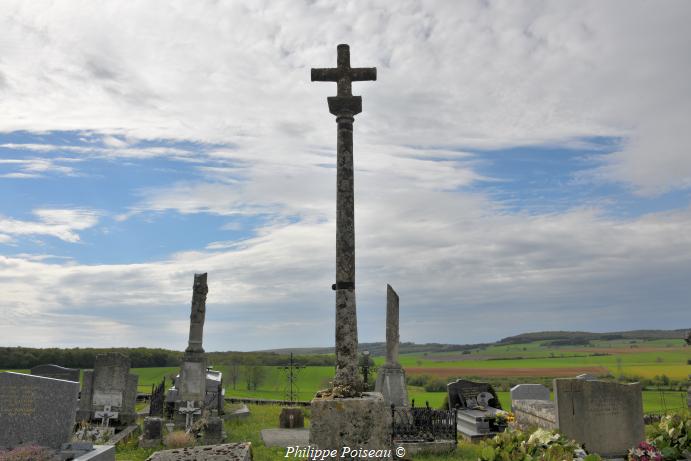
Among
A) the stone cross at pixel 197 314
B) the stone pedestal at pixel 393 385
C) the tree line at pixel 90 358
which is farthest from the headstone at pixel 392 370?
the tree line at pixel 90 358

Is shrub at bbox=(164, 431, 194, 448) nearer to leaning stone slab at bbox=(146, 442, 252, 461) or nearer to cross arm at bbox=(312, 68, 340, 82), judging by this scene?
leaning stone slab at bbox=(146, 442, 252, 461)

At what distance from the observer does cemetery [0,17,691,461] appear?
245 inches

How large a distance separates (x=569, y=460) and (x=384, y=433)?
2337mm

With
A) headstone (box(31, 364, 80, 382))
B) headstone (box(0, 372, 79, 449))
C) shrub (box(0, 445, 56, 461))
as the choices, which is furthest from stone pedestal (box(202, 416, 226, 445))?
headstone (box(31, 364, 80, 382))

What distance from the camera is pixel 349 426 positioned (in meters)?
5.85

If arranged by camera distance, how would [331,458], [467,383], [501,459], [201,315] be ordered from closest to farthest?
[331,458] < [501,459] < [201,315] < [467,383]

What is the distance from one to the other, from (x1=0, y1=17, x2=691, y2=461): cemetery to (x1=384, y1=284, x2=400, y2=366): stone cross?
3cm

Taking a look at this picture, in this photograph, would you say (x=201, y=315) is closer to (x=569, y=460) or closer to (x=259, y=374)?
A: (x=569, y=460)

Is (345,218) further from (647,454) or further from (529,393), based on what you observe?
(529,393)

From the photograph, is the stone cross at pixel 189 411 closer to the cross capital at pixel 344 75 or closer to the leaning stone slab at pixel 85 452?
the leaning stone slab at pixel 85 452

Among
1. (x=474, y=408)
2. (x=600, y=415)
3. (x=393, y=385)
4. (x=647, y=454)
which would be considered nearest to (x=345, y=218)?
(x=647, y=454)

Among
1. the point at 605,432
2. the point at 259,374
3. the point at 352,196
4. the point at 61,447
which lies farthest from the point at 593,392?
the point at 259,374

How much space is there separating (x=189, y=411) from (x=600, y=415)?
11.2 m

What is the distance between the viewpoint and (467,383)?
1831cm
